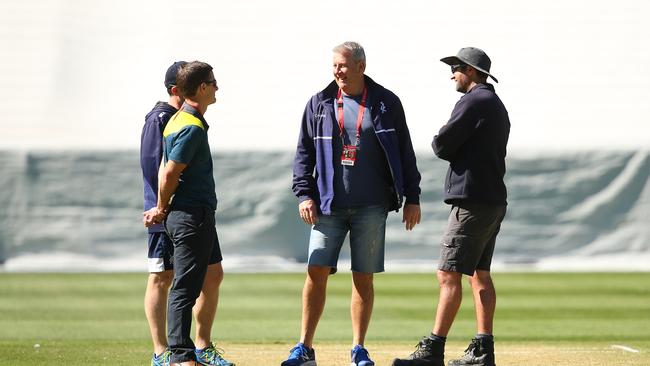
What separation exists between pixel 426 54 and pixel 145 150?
446 inches

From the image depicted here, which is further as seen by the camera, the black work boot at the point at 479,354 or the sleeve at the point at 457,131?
the black work boot at the point at 479,354

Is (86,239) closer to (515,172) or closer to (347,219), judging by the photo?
(515,172)

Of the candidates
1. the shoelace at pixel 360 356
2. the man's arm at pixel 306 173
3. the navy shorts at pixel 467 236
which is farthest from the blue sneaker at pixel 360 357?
the man's arm at pixel 306 173

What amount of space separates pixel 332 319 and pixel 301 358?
4.43 meters

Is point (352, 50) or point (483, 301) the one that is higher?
point (352, 50)

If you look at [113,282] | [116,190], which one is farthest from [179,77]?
[116,190]

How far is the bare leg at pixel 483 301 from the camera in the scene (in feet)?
22.8

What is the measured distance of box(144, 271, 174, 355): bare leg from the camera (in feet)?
22.1

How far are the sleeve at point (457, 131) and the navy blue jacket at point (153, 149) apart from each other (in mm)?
1518

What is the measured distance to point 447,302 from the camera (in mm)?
6801

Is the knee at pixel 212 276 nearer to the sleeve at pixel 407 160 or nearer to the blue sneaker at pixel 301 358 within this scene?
the blue sneaker at pixel 301 358

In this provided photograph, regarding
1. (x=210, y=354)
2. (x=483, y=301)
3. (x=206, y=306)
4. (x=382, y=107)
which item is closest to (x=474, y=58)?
(x=382, y=107)

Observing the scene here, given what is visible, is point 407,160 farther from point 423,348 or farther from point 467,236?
point 423,348

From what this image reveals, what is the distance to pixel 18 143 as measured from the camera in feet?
53.3
